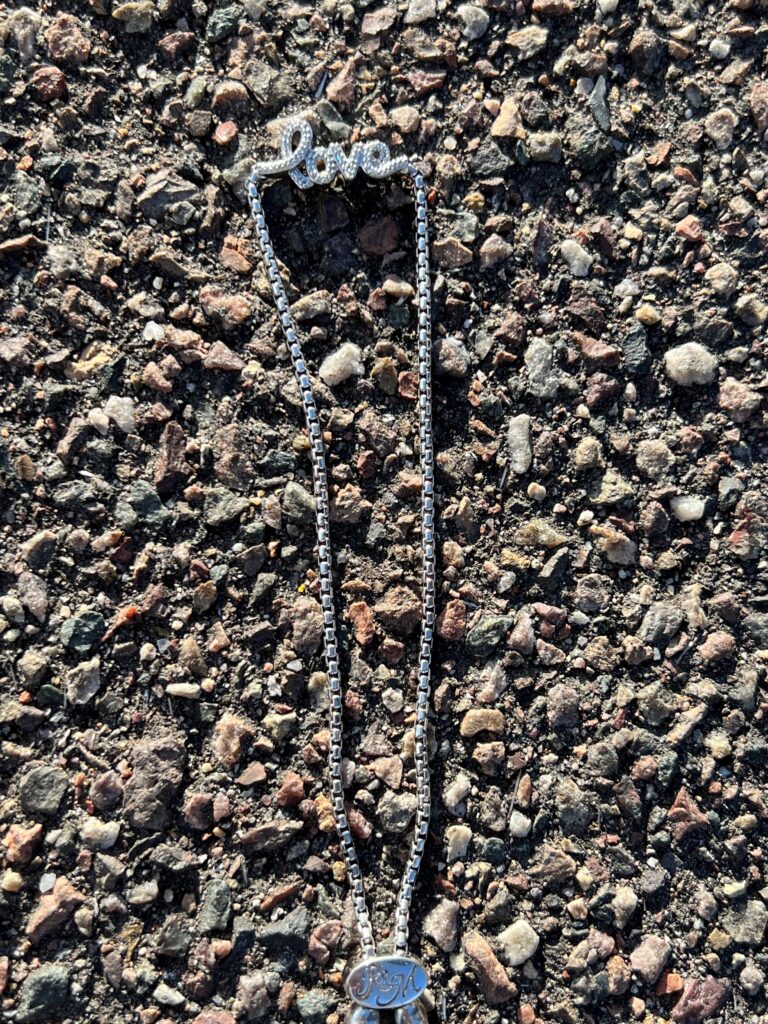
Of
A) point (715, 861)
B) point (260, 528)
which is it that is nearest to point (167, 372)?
point (260, 528)

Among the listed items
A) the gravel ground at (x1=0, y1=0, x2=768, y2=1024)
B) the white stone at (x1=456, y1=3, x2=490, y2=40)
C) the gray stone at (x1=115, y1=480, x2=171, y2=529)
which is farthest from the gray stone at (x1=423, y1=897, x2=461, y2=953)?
the white stone at (x1=456, y1=3, x2=490, y2=40)

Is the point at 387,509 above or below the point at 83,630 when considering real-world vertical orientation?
above

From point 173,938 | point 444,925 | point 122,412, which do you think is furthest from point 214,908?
point 122,412

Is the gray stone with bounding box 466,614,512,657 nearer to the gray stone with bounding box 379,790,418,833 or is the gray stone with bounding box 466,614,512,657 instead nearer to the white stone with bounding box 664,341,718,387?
the gray stone with bounding box 379,790,418,833

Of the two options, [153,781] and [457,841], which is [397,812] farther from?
[153,781]

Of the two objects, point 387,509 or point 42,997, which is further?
point 387,509
